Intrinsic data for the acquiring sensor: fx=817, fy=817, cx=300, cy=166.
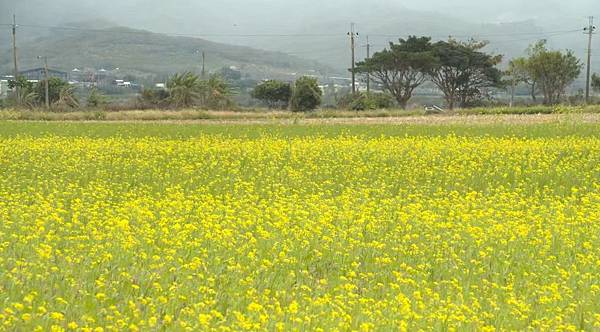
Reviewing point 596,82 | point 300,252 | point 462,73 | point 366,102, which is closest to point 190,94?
point 366,102

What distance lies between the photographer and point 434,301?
25.8ft

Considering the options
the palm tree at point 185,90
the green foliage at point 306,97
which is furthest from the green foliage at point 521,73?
the palm tree at point 185,90

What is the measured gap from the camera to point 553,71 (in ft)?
270

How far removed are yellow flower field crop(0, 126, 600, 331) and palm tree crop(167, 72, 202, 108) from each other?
167 ft

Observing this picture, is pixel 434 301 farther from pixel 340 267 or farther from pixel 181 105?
pixel 181 105

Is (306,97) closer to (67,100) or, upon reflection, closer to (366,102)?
(366,102)

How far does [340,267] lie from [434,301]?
5.21ft

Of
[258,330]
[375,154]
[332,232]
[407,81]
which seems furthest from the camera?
[407,81]

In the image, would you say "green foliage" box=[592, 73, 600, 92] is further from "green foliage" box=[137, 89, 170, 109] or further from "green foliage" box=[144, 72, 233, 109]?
"green foliage" box=[137, 89, 170, 109]

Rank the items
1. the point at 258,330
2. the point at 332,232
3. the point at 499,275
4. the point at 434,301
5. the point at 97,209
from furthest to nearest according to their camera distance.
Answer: the point at 97,209
the point at 332,232
the point at 499,275
the point at 434,301
the point at 258,330

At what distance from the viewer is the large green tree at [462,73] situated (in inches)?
2958

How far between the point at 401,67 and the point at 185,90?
19828 millimetres

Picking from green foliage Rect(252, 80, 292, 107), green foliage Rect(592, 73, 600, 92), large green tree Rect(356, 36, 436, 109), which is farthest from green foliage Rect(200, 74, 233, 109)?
green foliage Rect(592, 73, 600, 92)

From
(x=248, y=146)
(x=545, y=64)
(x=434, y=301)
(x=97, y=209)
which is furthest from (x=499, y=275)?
(x=545, y=64)
